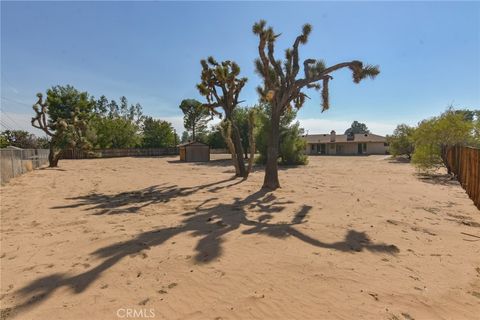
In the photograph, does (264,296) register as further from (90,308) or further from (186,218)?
(186,218)

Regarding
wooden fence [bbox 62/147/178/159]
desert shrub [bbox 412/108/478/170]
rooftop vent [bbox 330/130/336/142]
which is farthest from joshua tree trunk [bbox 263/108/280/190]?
rooftop vent [bbox 330/130/336/142]

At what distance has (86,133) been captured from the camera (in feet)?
107

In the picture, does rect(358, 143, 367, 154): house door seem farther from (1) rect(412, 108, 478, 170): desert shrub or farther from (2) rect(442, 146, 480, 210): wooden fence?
(2) rect(442, 146, 480, 210): wooden fence

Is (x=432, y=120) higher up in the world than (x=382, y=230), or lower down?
higher up

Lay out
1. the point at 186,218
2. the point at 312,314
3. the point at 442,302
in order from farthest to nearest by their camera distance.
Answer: the point at 186,218 → the point at 442,302 → the point at 312,314

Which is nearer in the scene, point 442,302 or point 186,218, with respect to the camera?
point 442,302

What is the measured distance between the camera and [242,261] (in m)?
4.19

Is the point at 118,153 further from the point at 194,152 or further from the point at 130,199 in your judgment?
the point at 130,199

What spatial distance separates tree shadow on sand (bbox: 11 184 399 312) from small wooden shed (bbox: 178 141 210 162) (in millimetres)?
26868

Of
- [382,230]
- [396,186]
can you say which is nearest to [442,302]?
[382,230]

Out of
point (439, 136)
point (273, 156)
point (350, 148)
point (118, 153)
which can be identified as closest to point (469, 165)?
point (439, 136)

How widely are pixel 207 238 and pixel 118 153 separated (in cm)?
4244

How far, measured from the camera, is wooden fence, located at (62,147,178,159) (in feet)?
125

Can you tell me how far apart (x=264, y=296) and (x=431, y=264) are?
261cm
